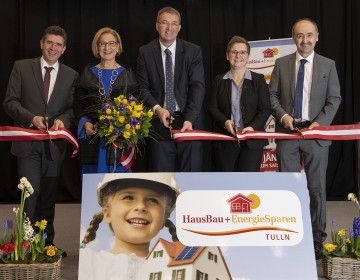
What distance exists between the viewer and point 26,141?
4160mm

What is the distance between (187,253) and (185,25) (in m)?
4.37

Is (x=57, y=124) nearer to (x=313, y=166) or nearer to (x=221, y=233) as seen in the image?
(x=221, y=233)

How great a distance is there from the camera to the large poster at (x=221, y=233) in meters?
3.05

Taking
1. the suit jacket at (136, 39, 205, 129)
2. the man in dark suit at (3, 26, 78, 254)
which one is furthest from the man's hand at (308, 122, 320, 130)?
the man in dark suit at (3, 26, 78, 254)

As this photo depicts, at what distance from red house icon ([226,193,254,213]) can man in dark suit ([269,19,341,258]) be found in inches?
42.1

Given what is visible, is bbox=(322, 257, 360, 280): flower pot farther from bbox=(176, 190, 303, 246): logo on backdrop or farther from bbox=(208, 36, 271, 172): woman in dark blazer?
Result: bbox=(208, 36, 271, 172): woman in dark blazer

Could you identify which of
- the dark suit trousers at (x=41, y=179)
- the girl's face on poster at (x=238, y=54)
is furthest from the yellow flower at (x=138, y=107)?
the girl's face on poster at (x=238, y=54)

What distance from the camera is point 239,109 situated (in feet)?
14.1

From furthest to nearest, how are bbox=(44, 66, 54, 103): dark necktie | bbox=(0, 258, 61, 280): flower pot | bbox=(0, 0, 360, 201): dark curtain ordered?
bbox=(0, 0, 360, 201): dark curtain < bbox=(44, 66, 54, 103): dark necktie < bbox=(0, 258, 61, 280): flower pot

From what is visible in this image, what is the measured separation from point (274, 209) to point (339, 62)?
4.34 m

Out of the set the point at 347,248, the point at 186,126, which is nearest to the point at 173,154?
the point at 186,126

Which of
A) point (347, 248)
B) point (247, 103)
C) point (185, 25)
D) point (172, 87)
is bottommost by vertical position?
point (347, 248)

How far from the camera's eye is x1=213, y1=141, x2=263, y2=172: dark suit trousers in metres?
4.20

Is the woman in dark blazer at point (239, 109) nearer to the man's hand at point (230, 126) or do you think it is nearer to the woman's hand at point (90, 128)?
the man's hand at point (230, 126)
